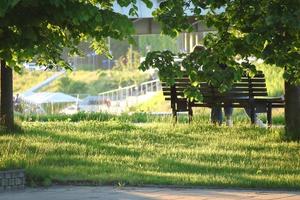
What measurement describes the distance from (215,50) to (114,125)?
22.3 feet

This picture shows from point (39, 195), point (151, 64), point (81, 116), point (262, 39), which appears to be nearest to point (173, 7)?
point (151, 64)

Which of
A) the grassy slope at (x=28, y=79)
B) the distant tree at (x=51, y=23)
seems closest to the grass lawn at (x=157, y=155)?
the distant tree at (x=51, y=23)

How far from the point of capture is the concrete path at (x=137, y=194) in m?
7.26

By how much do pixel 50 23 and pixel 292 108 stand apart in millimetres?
6276

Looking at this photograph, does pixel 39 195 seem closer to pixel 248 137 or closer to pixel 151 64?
pixel 151 64

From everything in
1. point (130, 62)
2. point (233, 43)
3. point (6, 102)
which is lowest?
point (6, 102)

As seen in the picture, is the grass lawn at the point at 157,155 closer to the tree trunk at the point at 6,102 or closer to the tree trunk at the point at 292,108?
the tree trunk at the point at 292,108

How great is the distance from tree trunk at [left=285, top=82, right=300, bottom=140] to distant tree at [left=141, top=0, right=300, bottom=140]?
3362mm

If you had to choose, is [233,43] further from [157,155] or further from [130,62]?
[130,62]

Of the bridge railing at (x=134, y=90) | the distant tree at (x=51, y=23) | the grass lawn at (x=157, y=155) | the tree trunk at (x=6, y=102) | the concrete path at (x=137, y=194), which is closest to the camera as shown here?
the distant tree at (x=51, y=23)

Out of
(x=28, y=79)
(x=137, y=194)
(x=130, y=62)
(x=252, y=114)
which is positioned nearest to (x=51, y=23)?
(x=137, y=194)

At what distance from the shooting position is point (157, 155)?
407 inches

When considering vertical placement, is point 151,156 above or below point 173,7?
below

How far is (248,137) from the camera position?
12578 millimetres
